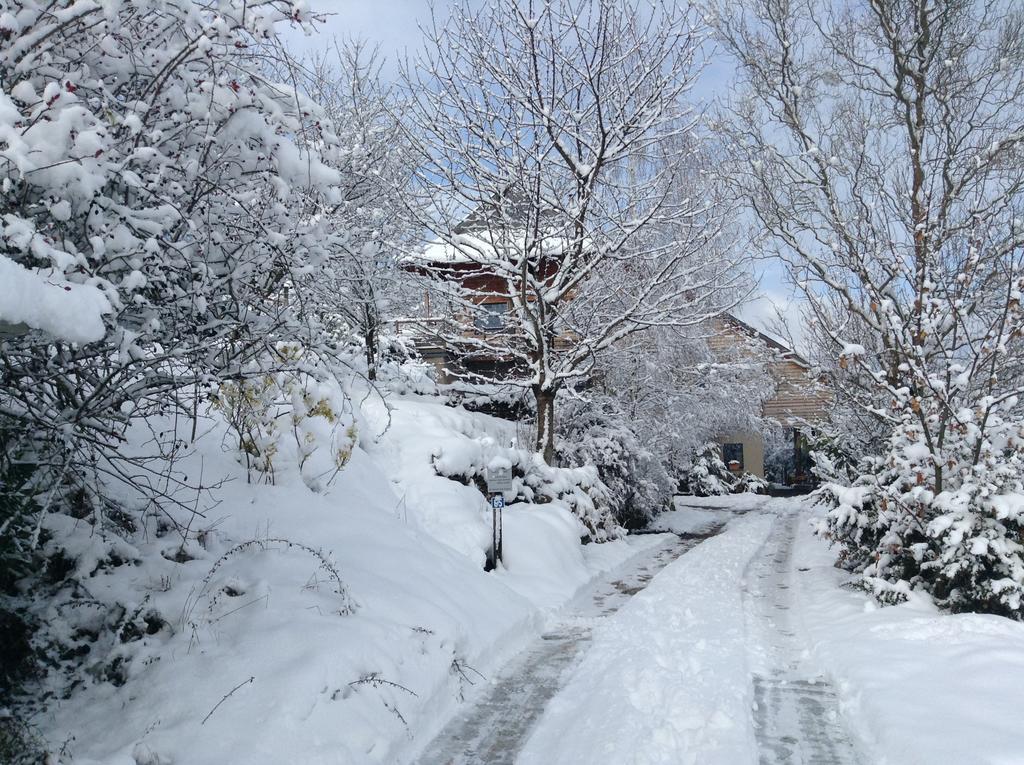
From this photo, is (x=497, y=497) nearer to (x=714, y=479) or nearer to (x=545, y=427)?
(x=545, y=427)

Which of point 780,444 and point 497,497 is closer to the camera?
point 497,497

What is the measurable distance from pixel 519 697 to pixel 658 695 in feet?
3.49

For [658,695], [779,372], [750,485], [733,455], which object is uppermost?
[779,372]

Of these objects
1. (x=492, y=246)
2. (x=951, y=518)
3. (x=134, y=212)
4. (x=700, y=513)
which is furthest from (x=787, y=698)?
(x=700, y=513)

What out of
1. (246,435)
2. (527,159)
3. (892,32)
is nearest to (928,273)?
(892,32)

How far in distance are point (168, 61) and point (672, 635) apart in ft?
21.1

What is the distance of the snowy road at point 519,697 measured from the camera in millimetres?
4781

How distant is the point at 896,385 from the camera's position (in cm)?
1155

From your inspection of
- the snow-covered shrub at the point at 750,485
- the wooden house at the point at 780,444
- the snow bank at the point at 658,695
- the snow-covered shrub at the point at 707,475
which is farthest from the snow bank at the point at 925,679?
the snow-covered shrub at the point at 750,485

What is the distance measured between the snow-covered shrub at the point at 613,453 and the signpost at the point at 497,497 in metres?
6.95

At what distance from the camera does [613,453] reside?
17641mm

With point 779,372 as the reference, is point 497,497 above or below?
below

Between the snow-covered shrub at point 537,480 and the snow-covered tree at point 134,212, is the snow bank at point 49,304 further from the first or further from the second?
the snow-covered shrub at point 537,480

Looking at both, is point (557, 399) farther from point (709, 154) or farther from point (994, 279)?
point (994, 279)
